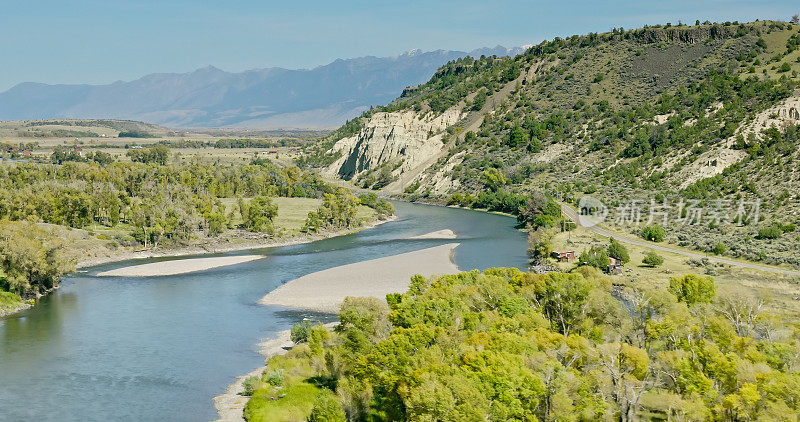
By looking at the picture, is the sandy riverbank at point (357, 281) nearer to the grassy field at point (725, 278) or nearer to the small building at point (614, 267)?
the grassy field at point (725, 278)

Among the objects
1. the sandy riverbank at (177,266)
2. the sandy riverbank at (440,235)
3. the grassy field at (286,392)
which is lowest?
the grassy field at (286,392)

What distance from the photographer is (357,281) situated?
78.9 metres

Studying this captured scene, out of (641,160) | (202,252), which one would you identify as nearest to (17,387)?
(202,252)

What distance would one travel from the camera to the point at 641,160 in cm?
13712

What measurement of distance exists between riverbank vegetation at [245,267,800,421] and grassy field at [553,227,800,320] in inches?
415

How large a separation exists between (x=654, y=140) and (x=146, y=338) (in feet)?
370

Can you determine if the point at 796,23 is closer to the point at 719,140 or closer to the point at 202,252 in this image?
the point at 719,140

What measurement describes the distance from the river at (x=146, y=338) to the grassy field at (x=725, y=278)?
14.3 m

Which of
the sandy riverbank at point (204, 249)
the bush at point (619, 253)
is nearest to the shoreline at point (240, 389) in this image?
the bush at point (619, 253)

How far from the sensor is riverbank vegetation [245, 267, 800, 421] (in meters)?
33.3

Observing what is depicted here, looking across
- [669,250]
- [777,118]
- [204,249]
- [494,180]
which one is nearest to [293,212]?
[204,249]

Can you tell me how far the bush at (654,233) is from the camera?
310 feet

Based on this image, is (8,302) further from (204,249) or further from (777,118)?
(777,118)

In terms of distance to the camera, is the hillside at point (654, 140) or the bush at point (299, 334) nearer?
the bush at point (299, 334)
